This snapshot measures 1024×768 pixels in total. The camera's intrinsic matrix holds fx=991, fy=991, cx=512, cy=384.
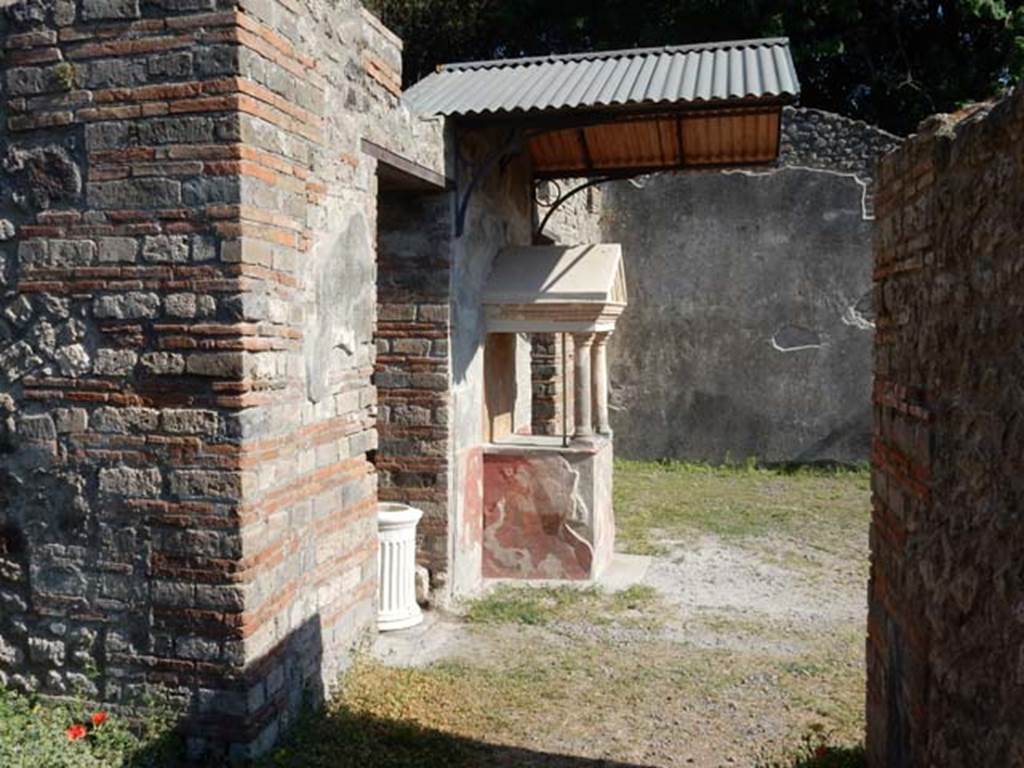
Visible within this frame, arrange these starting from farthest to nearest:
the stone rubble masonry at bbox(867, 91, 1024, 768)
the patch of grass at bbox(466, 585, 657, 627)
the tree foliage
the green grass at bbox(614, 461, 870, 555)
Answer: the tree foliage → the green grass at bbox(614, 461, 870, 555) → the patch of grass at bbox(466, 585, 657, 627) → the stone rubble masonry at bbox(867, 91, 1024, 768)

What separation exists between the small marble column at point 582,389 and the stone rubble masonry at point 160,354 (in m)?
2.93

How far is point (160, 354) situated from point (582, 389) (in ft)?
11.9

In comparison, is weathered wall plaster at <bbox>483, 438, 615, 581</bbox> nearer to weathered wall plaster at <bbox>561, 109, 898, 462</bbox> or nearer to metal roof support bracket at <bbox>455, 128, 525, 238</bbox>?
metal roof support bracket at <bbox>455, 128, 525, 238</bbox>

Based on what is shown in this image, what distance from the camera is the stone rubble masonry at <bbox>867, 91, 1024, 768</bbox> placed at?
217 centimetres

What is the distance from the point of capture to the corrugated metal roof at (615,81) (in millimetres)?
5699

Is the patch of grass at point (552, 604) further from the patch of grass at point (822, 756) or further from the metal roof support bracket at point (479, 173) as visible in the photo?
the metal roof support bracket at point (479, 173)

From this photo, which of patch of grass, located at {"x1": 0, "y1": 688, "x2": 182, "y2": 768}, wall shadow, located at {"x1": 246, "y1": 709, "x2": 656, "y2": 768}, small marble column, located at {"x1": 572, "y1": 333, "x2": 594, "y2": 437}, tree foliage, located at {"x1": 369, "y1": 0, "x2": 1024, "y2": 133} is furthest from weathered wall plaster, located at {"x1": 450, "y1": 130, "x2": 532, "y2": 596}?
tree foliage, located at {"x1": 369, "y1": 0, "x2": 1024, "y2": 133}

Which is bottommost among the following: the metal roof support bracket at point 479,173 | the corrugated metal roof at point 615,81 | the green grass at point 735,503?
the green grass at point 735,503

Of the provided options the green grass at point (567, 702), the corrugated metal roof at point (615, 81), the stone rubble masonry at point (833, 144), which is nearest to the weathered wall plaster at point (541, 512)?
the green grass at point (567, 702)

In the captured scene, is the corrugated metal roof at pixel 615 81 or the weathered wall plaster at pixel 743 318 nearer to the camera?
the corrugated metal roof at pixel 615 81

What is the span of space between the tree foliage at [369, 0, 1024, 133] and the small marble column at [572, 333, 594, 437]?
30.9 ft

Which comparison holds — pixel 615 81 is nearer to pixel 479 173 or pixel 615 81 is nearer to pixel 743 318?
pixel 479 173

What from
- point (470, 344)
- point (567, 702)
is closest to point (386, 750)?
point (567, 702)

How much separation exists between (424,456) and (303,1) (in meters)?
2.84
